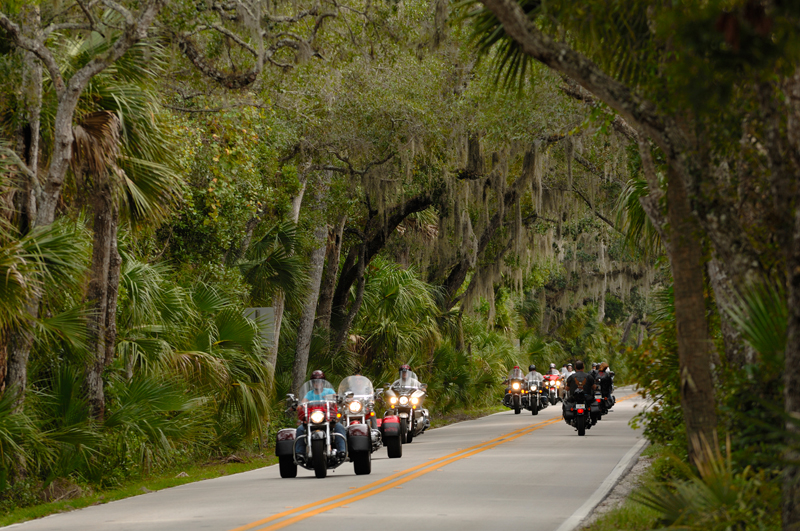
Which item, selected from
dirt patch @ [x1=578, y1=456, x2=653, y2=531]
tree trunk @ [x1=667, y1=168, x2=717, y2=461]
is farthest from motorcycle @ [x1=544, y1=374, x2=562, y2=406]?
tree trunk @ [x1=667, y1=168, x2=717, y2=461]

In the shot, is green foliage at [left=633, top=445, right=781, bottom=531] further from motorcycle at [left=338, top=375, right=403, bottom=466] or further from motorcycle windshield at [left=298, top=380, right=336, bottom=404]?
motorcycle at [left=338, top=375, right=403, bottom=466]

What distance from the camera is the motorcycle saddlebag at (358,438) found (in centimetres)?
1552

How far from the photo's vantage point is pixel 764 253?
759cm

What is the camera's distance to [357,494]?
13.2m

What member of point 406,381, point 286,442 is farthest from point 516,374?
point 286,442

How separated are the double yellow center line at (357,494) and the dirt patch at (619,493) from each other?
305 centimetres

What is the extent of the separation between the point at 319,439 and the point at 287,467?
4.15 ft

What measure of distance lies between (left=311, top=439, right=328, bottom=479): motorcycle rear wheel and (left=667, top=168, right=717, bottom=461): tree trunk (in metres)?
7.88

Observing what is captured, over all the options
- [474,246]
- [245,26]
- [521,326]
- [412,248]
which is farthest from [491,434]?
[521,326]

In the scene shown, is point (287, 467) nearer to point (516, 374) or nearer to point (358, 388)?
point (358, 388)

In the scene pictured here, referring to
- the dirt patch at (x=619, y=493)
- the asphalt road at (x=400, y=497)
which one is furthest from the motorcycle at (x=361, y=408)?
the dirt patch at (x=619, y=493)

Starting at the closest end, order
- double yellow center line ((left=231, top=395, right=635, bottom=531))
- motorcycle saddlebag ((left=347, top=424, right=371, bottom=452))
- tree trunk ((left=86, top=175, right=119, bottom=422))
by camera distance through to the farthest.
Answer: double yellow center line ((left=231, top=395, right=635, bottom=531)) → tree trunk ((left=86, top=175, right=119, bottom=422)) → motorcycle saddlebag ((left=347, top=424, right=371, bottom=452))

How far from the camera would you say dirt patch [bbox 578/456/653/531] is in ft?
36.6

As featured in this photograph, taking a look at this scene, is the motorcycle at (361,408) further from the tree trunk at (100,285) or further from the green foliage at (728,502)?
the green foliage at (728,502)
